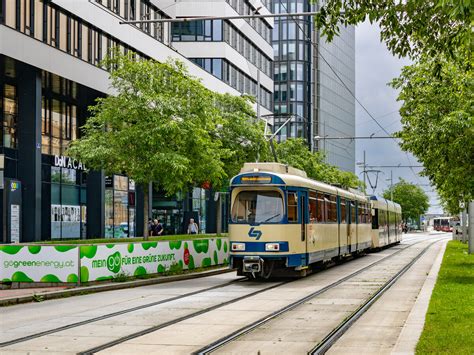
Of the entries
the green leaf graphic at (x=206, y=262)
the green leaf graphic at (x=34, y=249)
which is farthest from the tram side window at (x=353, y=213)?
the green leaf graphic at (x=34, y=249)

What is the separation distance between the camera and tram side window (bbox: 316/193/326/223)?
26.1 metres

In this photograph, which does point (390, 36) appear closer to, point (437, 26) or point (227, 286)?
point (437, 26)

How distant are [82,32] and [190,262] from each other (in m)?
18.3

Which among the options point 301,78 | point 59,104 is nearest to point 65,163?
point 59,104

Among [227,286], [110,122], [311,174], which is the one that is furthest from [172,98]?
[311,174]

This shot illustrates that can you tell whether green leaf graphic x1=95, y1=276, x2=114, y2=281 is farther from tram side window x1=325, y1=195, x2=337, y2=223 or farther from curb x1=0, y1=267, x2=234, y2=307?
tram side window x1=325, y1=195, x2=337, y2=223

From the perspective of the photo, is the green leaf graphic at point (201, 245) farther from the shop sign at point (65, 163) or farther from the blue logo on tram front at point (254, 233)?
the shop sign at point (65, 163)

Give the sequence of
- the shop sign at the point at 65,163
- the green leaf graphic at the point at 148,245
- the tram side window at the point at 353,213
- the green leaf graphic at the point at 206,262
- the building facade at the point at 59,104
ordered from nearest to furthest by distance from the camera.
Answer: the green leaf graphic at the point at 148,245 < the green leaf graphic at the point at 206,262 < the tram side window at the point at 353,213 < the building facade at the point at 59,104 < the shop sign at the point at 65,163

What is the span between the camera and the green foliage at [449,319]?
1020 centimetres

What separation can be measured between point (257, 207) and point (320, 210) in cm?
401

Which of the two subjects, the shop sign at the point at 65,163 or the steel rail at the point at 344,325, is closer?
the steel rail at the point at 344,325

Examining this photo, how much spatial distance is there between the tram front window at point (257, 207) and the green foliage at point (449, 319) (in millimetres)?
4938

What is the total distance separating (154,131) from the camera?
25469mm

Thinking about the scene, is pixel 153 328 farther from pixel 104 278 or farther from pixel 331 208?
pixel 331 208
